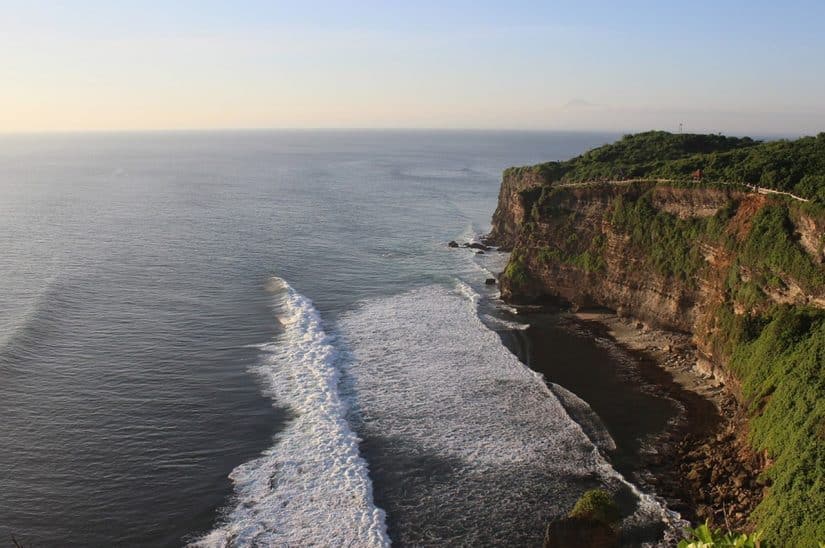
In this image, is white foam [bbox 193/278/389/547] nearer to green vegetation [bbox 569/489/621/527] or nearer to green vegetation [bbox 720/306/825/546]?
green vegetation [bbox 569/489/621/527]

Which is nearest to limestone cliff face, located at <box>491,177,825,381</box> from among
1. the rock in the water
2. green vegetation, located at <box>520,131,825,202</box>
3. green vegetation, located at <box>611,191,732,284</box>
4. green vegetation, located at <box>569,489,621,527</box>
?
green vegetation, located at <box>611,191,732,284</box>

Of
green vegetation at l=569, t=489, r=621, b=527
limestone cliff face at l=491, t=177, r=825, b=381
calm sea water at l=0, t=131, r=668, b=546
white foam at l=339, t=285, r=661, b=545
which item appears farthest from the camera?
limestone cliff face at l=491, t=177, r=825, b=381

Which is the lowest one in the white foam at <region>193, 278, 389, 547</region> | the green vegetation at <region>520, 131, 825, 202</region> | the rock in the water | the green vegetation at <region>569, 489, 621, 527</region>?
the white foam at <region>193, 278, 389, 547</region>

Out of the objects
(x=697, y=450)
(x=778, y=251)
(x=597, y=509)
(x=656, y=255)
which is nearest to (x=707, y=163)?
(x=656, y=255)

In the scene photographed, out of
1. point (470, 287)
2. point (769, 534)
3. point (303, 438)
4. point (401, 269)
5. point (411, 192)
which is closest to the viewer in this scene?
point (769, 534)

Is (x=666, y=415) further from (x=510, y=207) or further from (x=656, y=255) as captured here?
(x=510, y=207)

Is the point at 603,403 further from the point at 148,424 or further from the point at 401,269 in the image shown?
the point at 401,269

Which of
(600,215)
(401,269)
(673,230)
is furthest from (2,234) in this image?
(673,230)
